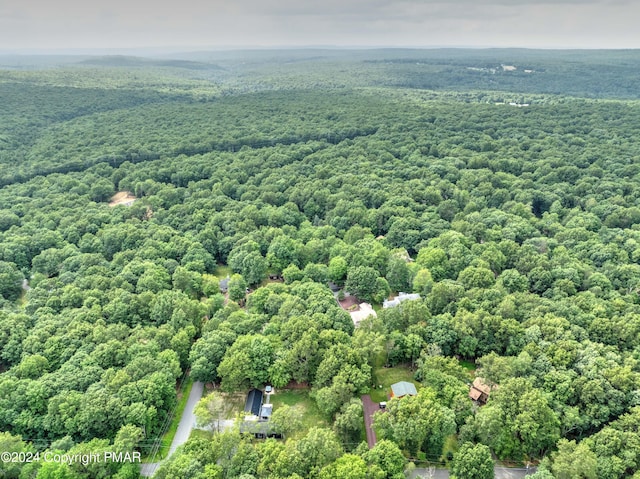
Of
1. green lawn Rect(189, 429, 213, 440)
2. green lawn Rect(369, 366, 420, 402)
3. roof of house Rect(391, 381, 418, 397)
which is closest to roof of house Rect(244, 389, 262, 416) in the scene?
green lawn Rect(189, 429, 213, 440)

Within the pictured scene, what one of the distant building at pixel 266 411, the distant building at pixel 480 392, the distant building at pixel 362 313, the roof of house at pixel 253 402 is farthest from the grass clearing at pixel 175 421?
the distant building at pixel 480 392

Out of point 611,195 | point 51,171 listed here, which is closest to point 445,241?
point 611,195

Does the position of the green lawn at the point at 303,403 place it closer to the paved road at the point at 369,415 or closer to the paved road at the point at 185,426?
the paved road at the point at 369,415

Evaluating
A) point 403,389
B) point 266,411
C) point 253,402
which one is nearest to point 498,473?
point 403,389

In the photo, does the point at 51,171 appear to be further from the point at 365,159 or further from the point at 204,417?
the point at 204,417

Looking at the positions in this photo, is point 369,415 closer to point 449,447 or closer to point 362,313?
point 449,447
